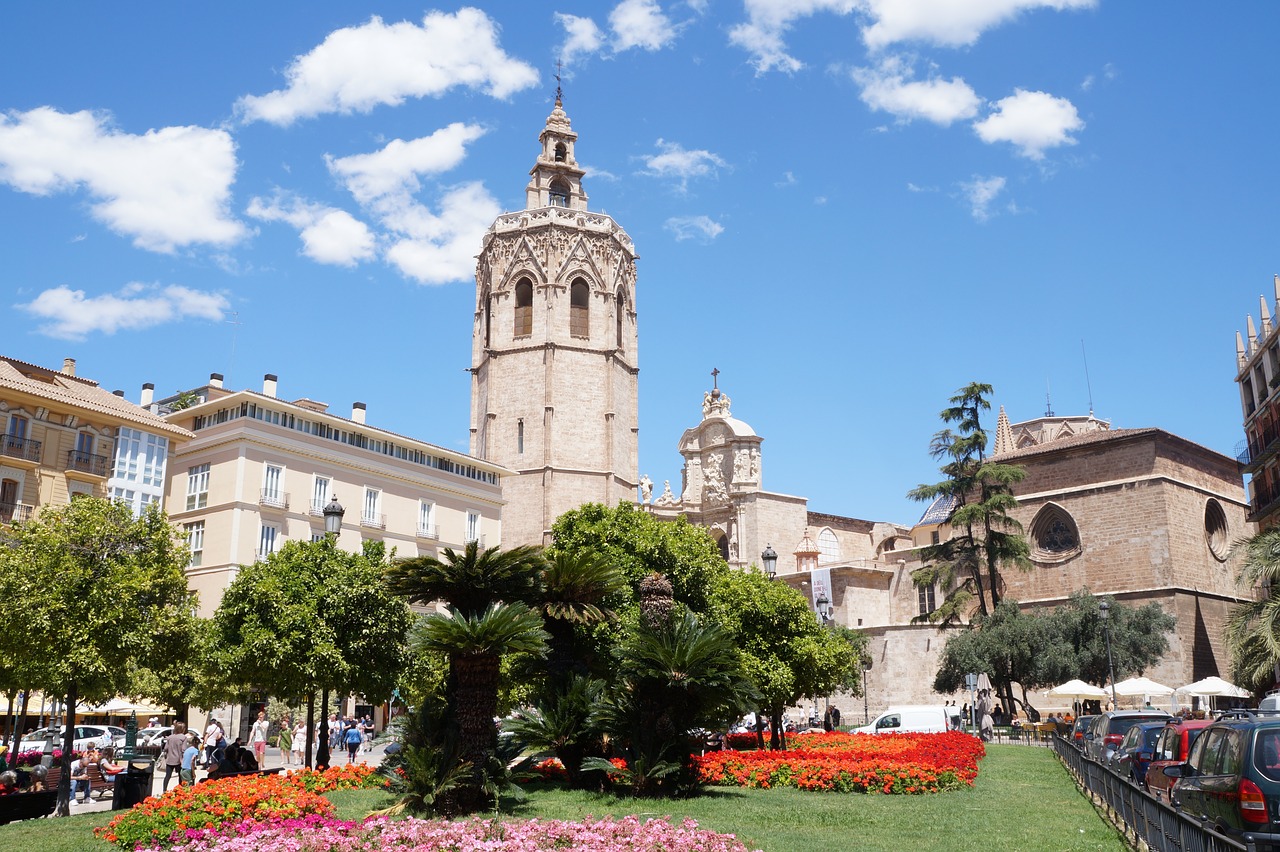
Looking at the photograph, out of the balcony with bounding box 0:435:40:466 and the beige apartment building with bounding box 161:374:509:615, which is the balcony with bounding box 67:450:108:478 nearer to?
the balcony with bounding box 0:435:40:466

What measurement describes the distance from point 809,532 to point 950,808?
40536mm

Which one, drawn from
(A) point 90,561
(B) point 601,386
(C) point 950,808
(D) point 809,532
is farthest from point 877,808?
(B) point 601,386

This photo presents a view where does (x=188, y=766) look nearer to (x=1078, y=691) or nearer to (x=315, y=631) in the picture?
(x=315, y=631)

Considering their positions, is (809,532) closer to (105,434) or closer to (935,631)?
(935,631)

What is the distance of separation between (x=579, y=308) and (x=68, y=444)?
31.5 m

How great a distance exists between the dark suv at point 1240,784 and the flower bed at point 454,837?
434 centimetres

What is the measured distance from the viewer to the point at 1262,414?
4144 cm

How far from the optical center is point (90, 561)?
21188mm

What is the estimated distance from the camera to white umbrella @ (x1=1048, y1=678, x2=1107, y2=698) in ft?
113

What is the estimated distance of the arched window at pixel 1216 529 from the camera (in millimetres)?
45125

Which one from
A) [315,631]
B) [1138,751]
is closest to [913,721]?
[1138,751]

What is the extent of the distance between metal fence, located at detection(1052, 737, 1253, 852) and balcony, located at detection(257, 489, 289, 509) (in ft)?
102

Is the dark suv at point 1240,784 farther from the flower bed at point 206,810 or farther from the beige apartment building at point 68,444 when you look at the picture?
the beige apartment building at point 68,444

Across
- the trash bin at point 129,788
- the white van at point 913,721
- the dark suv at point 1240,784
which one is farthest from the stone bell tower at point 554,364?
the dark suv at point 1240,784
